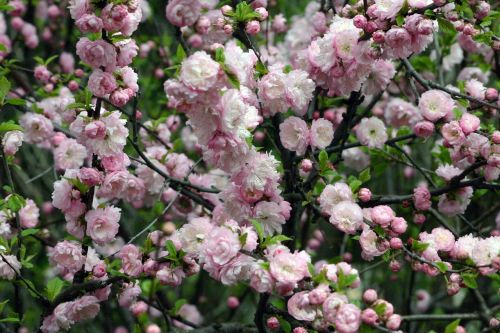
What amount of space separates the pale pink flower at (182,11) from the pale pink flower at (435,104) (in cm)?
105

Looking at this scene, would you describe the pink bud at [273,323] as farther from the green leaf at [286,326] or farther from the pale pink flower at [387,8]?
the pale pink flower at [387,8]

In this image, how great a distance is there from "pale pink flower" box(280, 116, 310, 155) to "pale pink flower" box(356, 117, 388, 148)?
550 mm

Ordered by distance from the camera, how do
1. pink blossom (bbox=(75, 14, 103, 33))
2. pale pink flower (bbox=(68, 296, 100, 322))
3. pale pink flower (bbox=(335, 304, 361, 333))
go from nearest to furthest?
pale pink flower (bbox=(335, 304, 361, 333)) < pink blossom (bbox=(75, 14, 103, 33)) < pale pink flower (bbox=(68, 296, 100, 322))

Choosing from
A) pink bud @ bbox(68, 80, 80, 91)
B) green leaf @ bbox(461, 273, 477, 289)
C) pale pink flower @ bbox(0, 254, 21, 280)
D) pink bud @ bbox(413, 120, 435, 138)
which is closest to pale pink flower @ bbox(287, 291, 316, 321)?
green leaf @ bbox(461, 273, 477, 289)

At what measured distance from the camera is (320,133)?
8.48ft

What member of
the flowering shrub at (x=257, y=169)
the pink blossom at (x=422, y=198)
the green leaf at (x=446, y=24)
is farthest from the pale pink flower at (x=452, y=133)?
the green leaf at (x=446, y=24)

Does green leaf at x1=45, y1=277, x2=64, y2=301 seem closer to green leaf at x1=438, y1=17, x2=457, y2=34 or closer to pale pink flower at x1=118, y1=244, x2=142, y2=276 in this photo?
pale pink flower at x1=118, y1=244, x2=142, y2=276

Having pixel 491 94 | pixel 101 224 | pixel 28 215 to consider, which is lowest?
pixel 28 215

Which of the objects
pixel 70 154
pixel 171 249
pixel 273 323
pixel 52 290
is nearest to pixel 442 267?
pixel 273 323

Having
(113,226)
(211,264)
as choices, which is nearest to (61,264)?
(113,226)

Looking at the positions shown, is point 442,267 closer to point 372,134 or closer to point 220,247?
point 220,247

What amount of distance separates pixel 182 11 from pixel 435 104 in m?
1.15

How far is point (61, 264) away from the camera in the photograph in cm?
243

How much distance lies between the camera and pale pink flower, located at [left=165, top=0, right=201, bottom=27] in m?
2.72
